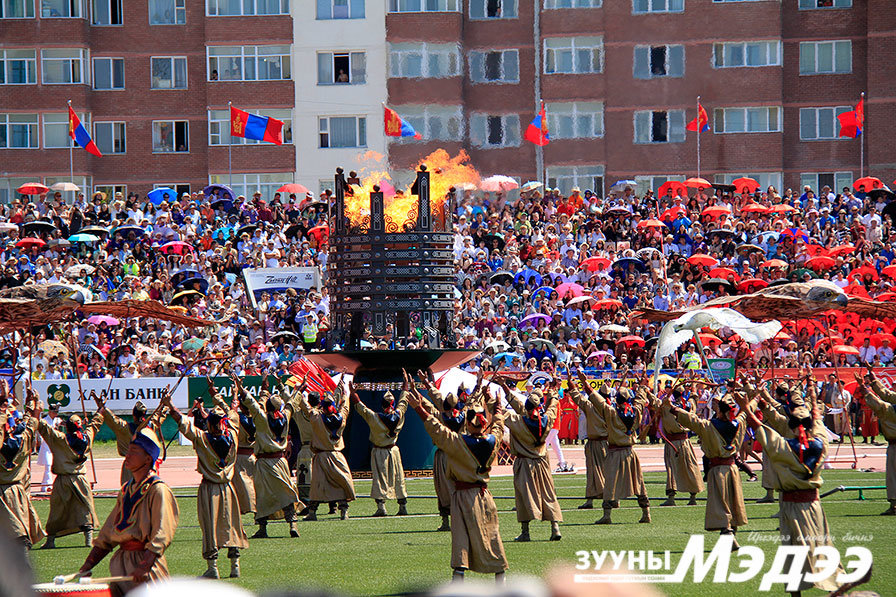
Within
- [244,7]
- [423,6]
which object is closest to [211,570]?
[423,6]

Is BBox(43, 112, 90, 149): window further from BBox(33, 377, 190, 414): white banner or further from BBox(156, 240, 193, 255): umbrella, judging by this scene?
BBox(33, 377, 190, 414): white banner

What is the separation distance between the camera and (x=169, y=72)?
5831 cm

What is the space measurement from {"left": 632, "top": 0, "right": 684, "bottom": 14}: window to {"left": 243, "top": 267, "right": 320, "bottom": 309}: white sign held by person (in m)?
25.2

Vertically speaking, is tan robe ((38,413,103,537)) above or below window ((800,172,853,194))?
below

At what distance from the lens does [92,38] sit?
57.8 meters

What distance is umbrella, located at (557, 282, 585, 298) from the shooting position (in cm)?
3734

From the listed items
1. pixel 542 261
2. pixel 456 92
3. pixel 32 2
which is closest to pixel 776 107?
pixel 456 92

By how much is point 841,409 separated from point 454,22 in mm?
29547

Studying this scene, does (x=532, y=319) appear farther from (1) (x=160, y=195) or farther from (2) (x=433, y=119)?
(2) (x=433, y=119)

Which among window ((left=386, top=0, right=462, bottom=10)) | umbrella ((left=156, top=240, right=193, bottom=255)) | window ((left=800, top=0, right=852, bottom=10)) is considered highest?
window ((left=386, top=0, right=462, bottom=10))

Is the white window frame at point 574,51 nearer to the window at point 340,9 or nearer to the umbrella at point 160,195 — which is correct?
the window at point 340,9

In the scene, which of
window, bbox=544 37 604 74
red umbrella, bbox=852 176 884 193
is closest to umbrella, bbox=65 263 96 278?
red umbrella, bbox=852 176 884 193

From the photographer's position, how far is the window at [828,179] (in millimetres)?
57219

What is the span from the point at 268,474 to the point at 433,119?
1504 inches
